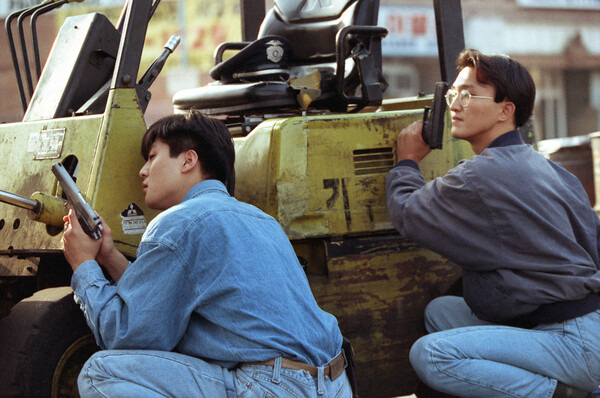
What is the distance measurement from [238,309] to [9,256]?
140 cm

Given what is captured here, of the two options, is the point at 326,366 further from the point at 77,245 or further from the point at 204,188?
the point at 77,245

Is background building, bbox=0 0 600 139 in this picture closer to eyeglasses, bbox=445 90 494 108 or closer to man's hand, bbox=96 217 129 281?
eyeglasses, bbox=445 90 494 108

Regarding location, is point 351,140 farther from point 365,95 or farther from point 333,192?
point 365,95

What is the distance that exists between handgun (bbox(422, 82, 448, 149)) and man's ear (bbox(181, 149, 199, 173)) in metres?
1.29

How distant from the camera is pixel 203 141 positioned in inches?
113

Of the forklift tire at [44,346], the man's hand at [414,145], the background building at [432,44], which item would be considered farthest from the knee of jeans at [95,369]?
the background building at [432,44]

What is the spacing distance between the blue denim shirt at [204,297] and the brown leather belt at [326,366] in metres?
0.02

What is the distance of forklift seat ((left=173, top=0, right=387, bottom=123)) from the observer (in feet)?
13.4

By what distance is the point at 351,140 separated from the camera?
379cm

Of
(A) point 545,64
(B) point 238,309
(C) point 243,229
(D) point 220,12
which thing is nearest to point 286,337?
(B) point 238,309

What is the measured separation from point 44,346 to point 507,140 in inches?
77.2

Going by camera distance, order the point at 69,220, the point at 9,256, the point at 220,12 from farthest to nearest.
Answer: the point at 220,12 → the point at 9,256 → the point at 69,220

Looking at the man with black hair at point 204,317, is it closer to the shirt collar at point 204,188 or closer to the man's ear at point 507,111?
the shirt collar at point 204,188

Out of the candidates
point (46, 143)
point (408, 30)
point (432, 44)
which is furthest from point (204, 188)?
point (432, 44)
